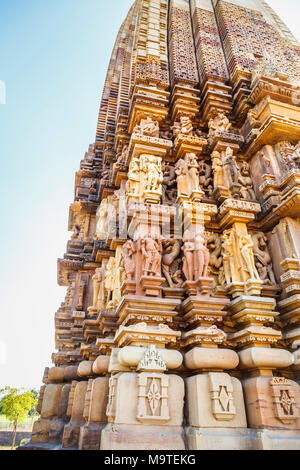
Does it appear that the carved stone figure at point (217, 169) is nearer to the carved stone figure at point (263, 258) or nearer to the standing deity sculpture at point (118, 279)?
the carved stone figure at point (263, 258)

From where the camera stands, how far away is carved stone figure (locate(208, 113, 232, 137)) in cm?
686

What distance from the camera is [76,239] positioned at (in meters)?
10.4

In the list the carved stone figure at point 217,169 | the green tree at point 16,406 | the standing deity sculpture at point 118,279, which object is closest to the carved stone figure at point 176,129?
the carved stone figure at point 217,169

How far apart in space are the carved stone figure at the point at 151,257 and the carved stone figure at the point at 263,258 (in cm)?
189

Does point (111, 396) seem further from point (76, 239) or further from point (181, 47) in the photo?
point (181, 47)

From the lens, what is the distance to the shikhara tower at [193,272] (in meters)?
3.54

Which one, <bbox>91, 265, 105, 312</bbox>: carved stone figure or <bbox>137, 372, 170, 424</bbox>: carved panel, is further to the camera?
<bbox>91, 265, 105, 312</bbox>: carved stone figure

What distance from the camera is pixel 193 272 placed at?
457 cm

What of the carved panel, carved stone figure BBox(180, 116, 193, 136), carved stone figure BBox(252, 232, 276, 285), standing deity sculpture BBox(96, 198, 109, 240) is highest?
carved stone figure BBox(180, 116, 193, 136)

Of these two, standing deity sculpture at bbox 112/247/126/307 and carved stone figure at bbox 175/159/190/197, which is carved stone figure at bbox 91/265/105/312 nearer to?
standing deity sculpture at bbox 112/247/126/307

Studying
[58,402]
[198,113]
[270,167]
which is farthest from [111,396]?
[198,113]

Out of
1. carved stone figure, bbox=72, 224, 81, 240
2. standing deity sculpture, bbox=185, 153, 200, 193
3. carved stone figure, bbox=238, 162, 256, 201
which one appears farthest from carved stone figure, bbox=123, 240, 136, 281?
carved stone figure, bbox=72, 224, 81, 240

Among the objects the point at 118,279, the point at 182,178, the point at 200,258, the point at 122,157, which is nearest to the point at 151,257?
the point at 200,258

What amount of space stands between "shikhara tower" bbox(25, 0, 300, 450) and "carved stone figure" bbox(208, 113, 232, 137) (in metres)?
0.09
